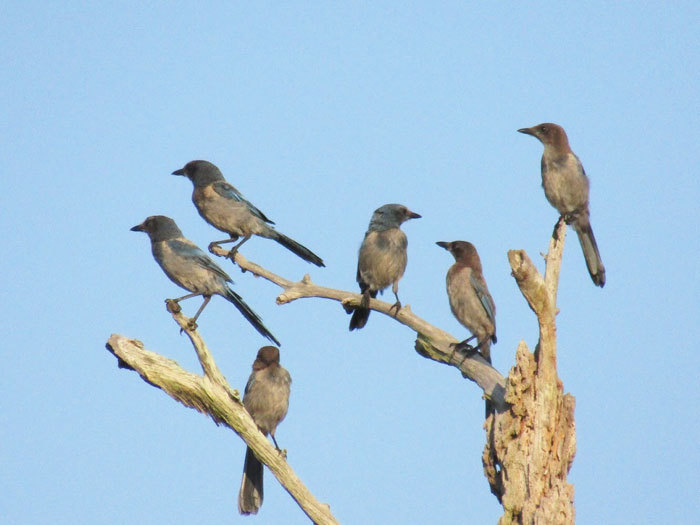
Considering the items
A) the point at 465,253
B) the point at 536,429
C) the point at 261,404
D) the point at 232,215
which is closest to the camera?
the point at 536,429

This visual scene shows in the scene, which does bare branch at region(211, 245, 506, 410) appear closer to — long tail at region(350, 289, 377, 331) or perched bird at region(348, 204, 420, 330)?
long tail at region(350, 289, 377, 331)

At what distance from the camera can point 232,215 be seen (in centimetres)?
1082

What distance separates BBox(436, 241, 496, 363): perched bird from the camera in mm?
9523

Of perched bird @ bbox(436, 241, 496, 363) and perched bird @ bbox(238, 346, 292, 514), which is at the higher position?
perched bird @ bbox(436, 241, 496, 363)

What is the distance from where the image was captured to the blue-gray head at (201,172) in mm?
11156

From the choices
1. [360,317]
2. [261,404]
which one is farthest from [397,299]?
[261,404]

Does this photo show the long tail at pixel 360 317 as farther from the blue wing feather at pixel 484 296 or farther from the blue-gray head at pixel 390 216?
the blue wing feather at pixel 484 296

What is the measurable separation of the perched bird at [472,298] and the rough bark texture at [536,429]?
1141 mm

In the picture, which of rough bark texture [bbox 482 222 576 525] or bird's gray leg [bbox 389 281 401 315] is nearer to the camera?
rough bark texture [bbox 482 222 576 525]

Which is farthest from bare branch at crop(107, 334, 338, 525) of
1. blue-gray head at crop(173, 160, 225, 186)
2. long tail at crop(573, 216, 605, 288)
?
long tail at crop(573, 216, 605, 288)

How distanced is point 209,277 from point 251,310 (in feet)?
1.85

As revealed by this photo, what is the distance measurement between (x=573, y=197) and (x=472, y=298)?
1572 mm

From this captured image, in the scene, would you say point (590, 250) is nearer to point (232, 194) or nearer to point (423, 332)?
point (423, 332)

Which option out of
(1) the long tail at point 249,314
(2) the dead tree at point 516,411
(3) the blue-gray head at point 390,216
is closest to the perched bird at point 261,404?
(1) the long tail at point 249,314
